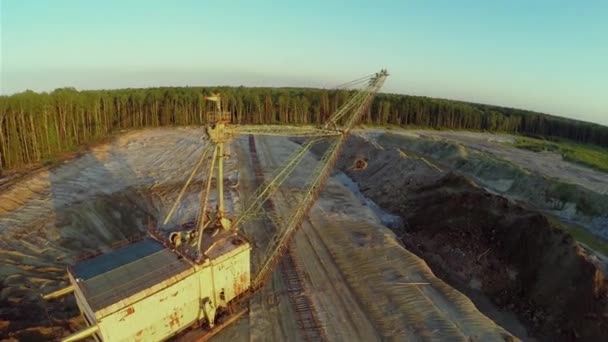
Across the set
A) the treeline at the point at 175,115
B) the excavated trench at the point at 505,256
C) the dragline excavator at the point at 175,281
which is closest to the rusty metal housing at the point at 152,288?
the dragline excavator at the point at 175,281

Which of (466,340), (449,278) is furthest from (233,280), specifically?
(449,278)

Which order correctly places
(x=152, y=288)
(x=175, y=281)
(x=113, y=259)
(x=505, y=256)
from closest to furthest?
(x=152, y=288)
(x=175, y=281)
(x=113, y=259)
(x=505, y=256)

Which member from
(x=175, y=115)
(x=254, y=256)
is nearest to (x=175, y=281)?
(x=254, y=256)

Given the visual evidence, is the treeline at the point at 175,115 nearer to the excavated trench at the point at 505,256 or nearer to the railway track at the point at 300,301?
the railway track at the point at 300,301

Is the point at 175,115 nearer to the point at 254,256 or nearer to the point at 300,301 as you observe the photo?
the point at 254,256

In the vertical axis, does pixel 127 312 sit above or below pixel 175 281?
below

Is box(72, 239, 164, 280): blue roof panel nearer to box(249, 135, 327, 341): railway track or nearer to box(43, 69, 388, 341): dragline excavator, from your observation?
box(43, 69, 388, 341): dragline excavator

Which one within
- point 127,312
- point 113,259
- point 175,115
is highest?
point 175,115

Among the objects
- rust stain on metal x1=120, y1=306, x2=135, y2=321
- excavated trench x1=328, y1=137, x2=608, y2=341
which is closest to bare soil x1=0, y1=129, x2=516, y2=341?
excavated trench x1=328, y1=137, x2=608, y2=341
